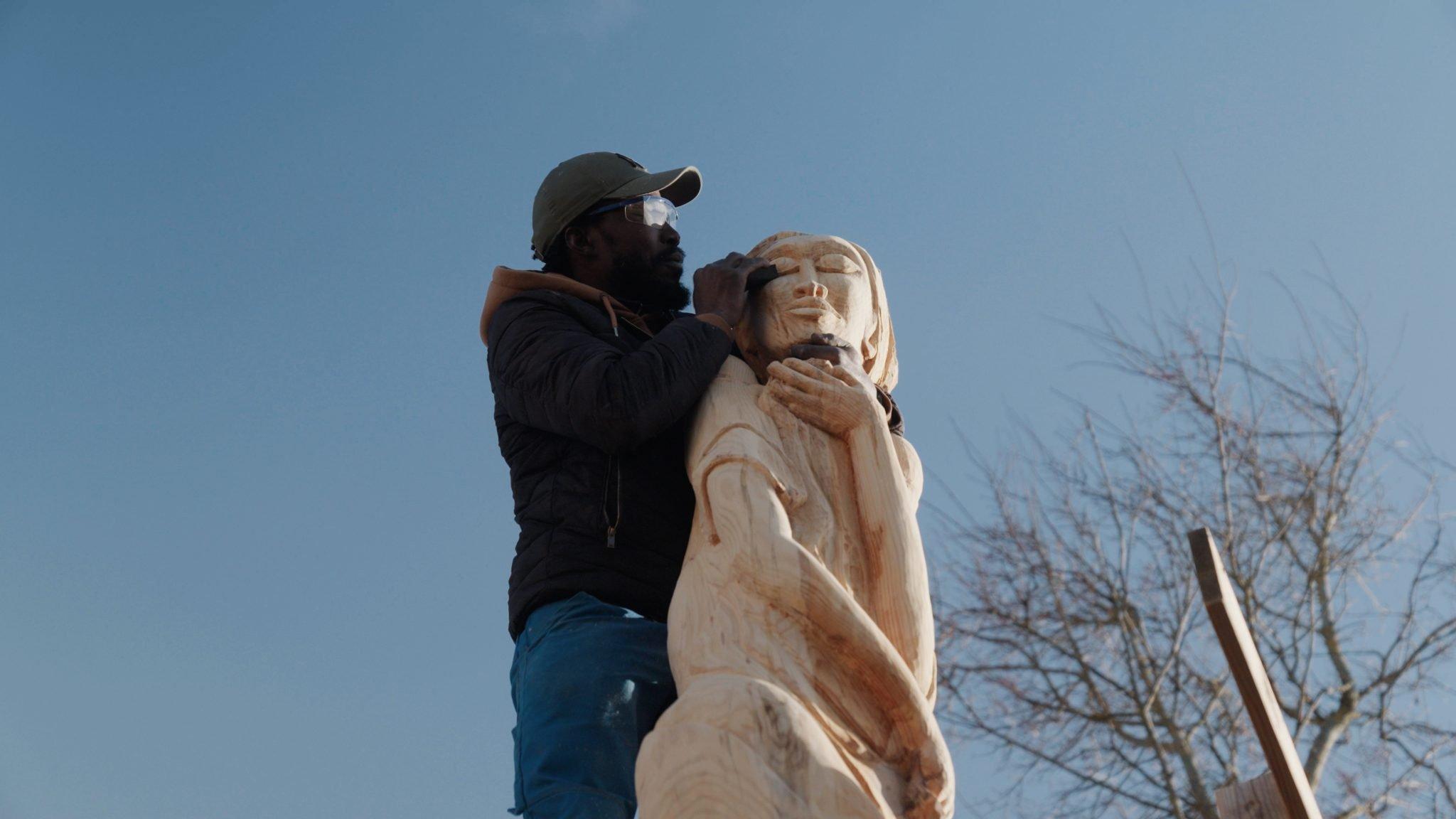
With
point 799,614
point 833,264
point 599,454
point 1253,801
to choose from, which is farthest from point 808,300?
point 1253,801

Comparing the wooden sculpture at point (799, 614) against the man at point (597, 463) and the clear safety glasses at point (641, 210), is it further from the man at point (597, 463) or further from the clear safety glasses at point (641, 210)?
the clear safety glasses at point (641, 210)

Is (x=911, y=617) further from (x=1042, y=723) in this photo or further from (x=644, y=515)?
(x=1042, y=723)

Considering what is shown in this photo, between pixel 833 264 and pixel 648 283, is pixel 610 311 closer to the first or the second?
pixel 648 283

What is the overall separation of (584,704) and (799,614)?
48 cm

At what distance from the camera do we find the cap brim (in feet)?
13.6

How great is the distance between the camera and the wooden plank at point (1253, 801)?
4.07m

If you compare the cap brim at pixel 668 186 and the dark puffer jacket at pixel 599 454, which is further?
the cap brim at pixel 668 186

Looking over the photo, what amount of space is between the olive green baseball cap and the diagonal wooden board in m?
1.62

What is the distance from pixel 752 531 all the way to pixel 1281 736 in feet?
4.77

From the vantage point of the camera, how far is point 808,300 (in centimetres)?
396

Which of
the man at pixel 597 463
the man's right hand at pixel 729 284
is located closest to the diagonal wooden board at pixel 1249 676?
the man at pixel 597 463

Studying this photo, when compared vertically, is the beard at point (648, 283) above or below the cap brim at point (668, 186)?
below

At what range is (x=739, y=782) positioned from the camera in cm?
286

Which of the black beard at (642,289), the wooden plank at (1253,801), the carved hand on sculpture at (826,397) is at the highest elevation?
the black beard at (642,289)
